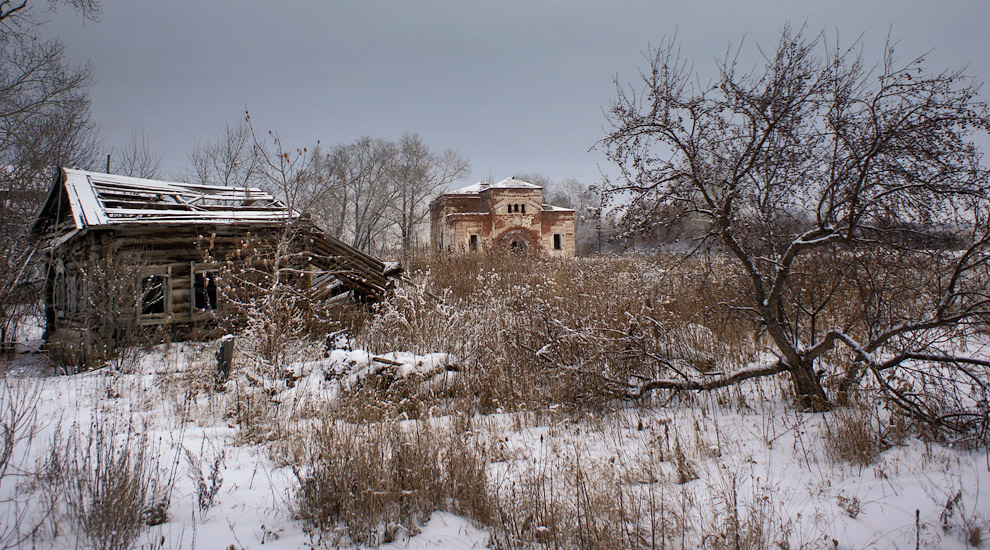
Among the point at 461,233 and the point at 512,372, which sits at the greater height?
the point at 461,233

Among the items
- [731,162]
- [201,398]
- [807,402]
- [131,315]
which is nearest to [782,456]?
[807,402]

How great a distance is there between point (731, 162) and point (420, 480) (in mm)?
4060

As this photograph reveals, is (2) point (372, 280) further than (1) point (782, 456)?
Yes

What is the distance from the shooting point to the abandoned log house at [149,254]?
8.92 m

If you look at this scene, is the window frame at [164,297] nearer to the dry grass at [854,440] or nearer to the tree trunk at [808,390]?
the tree trunk at [808,390]

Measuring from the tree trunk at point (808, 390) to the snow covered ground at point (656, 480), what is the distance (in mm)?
147

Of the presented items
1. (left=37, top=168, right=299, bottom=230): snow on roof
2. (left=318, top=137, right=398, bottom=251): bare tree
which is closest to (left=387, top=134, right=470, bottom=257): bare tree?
(left=318, top=137, right=398, bottom=251): bare tree

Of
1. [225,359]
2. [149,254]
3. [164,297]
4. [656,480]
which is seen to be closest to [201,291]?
[164,297]

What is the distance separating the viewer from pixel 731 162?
494cm

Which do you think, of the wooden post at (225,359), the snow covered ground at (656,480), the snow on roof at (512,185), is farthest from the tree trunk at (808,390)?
the snow on roof at (512,185)

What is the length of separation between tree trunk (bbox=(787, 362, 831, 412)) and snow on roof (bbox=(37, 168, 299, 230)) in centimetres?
803

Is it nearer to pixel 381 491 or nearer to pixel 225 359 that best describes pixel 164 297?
pixel 225 359

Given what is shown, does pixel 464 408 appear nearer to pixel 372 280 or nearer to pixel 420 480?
pixel 420 480

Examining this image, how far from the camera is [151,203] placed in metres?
11.0
